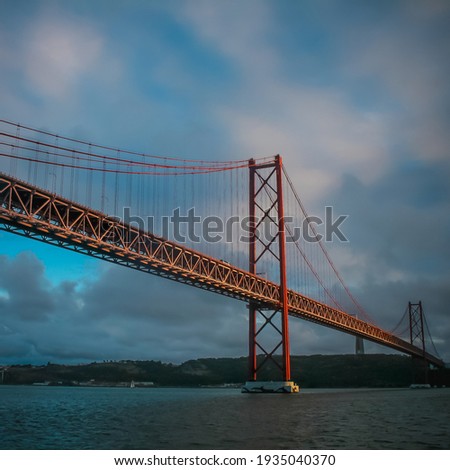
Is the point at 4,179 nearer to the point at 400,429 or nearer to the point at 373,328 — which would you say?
the point at 400,429

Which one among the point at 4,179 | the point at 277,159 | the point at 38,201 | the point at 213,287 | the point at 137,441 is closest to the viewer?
the point at 137,441

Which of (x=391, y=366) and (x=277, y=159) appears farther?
(x=391, y=366)

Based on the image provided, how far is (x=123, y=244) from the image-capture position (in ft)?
152

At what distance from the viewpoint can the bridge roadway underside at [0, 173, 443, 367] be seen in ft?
126

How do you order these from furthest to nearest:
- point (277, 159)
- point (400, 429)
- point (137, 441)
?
point (277, 159)
point (400, 429)
point (137, 441)

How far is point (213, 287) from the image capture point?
193ft

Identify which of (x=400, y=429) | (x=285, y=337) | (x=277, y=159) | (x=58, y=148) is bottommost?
(x=400, y=429)

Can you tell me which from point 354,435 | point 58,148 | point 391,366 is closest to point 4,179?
point 58,148

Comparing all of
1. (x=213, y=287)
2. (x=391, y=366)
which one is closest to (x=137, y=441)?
(x=213, y=287)

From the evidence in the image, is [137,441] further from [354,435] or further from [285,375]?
[285,375]

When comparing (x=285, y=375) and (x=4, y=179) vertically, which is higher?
(x=4, y=179)

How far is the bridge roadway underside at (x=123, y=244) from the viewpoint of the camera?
1512 inches

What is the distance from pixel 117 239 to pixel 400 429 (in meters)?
28.1
